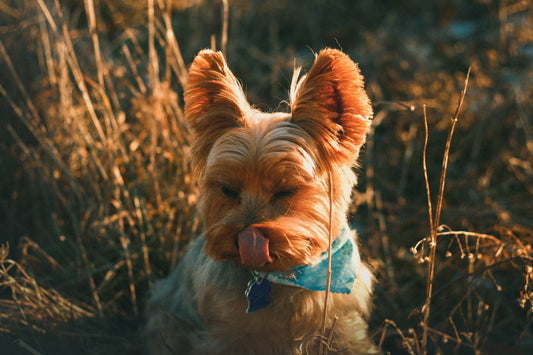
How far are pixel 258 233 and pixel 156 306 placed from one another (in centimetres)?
148

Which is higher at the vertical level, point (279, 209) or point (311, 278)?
point (279, 209)

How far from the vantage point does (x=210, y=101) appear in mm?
2551

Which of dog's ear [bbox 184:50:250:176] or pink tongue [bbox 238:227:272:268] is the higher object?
dog's ear [bbox 184:50:250:176]

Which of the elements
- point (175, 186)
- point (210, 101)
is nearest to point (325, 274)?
point (210, 101)

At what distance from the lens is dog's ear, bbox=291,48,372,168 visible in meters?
2.21

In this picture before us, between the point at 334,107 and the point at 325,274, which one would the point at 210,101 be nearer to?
the point at 334,107

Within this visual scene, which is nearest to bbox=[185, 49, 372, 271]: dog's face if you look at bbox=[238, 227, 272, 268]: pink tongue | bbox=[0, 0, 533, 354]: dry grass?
bbox=[238, 227, 272, 268]: pink tongue

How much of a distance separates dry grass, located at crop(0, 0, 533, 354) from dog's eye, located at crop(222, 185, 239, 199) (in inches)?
38.0

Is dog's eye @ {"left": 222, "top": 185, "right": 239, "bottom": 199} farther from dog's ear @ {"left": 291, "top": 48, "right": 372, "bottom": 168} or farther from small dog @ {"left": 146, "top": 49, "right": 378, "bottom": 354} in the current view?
dog's ear @ {"left": 291, "top": 48, "right": 372, "bottom": 168}

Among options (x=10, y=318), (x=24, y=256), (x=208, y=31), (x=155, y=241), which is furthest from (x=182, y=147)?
(x=208, y=31)

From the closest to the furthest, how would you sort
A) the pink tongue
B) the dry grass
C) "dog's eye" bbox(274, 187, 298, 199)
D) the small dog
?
the pink tongue
the small dog
"dog's eye" bbox(274, 187, 298, 199)
the dry grass

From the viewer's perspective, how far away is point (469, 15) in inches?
299

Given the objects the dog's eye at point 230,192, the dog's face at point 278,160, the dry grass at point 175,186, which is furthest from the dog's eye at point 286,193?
the dry grass at point 175,186

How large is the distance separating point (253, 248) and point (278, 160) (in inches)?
18.8
